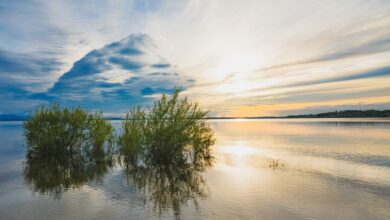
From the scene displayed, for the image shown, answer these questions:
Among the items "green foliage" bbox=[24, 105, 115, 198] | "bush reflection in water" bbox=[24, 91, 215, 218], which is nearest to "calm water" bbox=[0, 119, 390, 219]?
"bush reflection in water" bbox=[24, 91, 215, 218]

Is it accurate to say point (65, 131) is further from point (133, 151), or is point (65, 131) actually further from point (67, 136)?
point (133, 151)

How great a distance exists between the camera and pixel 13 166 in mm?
23250

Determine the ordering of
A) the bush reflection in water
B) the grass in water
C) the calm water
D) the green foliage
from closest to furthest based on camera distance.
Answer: the calm water → the bush reflection in water → the grass in water → the green foliage

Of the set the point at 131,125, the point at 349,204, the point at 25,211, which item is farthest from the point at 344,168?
the point at 25,211

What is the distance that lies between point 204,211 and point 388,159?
19.1m

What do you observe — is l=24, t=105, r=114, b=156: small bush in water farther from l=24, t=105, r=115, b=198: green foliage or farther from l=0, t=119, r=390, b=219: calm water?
l=0, t=119, r=390, b=219: calm water

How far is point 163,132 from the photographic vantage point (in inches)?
888

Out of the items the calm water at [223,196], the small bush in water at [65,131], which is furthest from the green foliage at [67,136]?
the calm water at [223,196]

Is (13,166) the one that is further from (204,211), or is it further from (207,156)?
(204,211)

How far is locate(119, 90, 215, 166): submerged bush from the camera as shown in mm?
22812

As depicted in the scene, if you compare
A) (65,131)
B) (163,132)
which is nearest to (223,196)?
(163,132)

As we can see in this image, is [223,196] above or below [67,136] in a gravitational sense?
below

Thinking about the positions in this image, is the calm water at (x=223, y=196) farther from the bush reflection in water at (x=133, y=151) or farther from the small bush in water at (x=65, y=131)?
the small bush in water at (x=65, y=131)

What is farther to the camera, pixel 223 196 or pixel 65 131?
pixel 65 131
